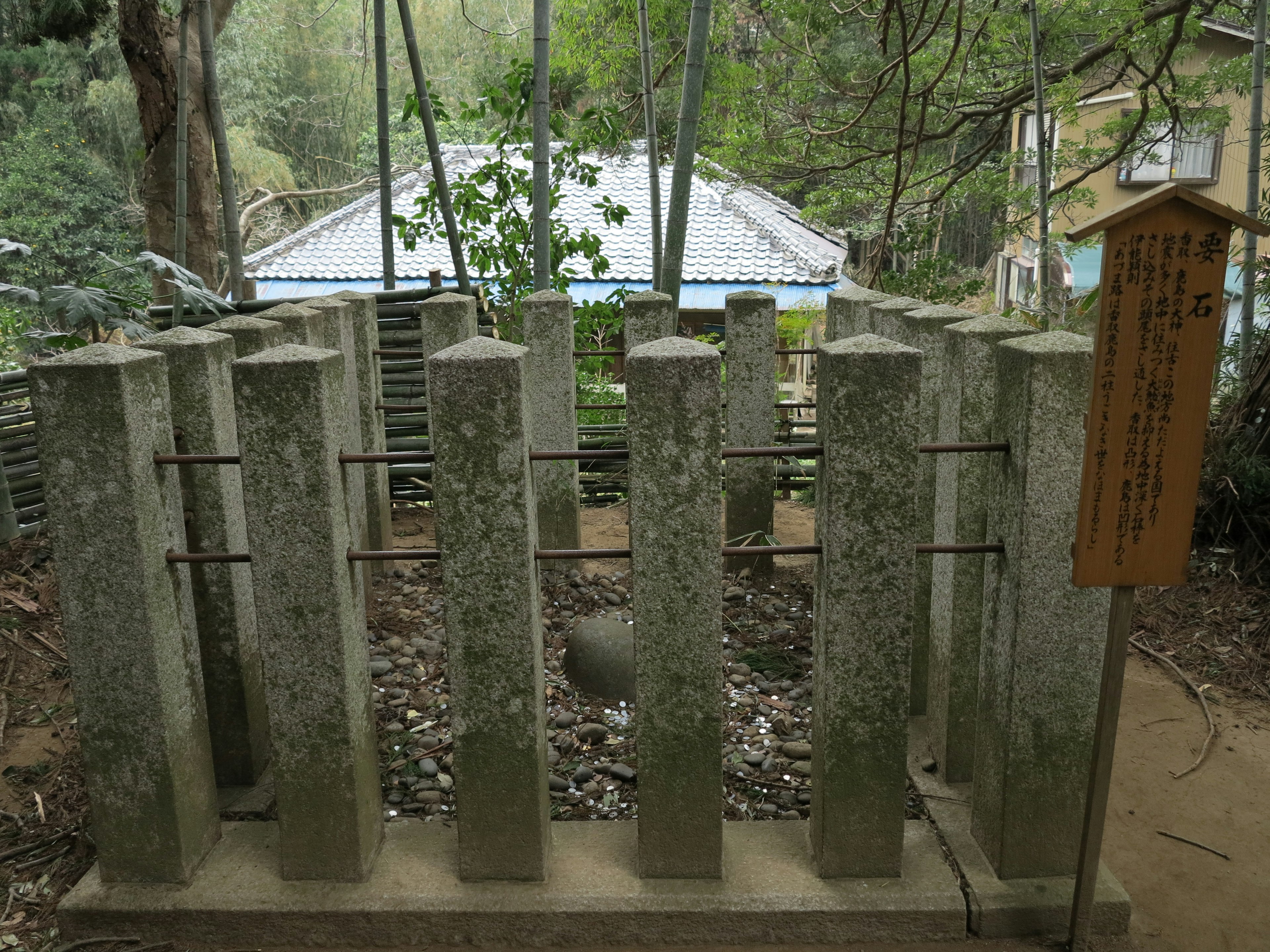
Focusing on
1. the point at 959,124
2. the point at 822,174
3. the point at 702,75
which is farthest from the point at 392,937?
the point at 822,174

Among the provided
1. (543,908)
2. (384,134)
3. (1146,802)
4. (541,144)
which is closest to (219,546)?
(543,908)

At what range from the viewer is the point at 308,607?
7.47 ft

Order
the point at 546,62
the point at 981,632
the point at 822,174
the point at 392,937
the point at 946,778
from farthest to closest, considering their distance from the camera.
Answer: the point at 822,174
the point at 546,62
the point at 946,778
the point at 981,632
the point at 392,937

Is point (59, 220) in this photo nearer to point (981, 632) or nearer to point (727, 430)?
point (727, 430)

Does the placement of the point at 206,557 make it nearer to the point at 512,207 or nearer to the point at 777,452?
the point at 777,452

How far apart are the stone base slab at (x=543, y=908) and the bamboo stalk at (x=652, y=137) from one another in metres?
3.66

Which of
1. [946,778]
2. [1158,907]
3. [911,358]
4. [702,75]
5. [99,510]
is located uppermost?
[702,75]

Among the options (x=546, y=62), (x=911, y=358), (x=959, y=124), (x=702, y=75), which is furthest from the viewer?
Result: (x=959, y=124)

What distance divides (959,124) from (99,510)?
6.58 m

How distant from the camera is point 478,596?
2.24 metres

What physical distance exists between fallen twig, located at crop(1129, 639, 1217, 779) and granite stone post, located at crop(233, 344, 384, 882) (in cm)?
276

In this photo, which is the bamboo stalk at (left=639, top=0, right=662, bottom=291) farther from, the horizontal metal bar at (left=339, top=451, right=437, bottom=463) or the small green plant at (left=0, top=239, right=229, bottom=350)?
the horizontal metal bar at (left=339, top=451, right=437, bottom=463)

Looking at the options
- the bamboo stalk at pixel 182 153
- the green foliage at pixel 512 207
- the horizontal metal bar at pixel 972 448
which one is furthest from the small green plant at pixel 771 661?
the bamboo stalk at pixel 182 153

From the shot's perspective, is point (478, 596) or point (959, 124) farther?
point (959, 124)
